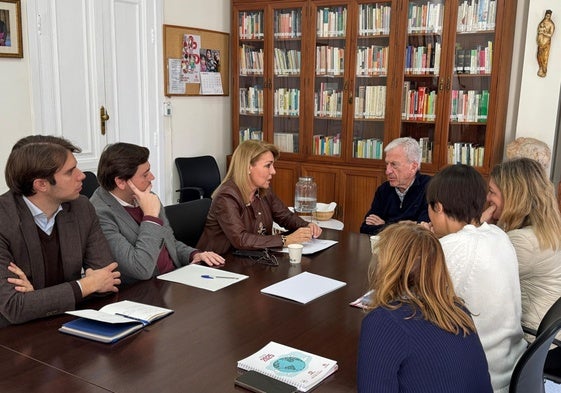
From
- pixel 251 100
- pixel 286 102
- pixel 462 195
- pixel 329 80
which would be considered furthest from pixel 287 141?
pixel 462 195

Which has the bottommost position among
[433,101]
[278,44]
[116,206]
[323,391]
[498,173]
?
[323,391]

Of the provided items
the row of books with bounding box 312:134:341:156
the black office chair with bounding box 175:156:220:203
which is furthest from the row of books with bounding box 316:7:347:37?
the black office chair with bounding box 175:156:220:203

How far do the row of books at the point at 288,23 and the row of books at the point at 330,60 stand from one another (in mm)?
274

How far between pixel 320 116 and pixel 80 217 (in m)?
3.37

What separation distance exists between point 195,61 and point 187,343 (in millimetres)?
4000

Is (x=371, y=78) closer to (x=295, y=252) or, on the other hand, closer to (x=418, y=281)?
(x=295, y=252)

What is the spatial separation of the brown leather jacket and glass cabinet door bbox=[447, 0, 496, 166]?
2.01m

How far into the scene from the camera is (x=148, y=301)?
193 centimetres

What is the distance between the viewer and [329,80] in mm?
5035

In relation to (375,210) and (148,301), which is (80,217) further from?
(375,210)

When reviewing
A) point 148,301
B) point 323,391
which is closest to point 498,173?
point 323,391

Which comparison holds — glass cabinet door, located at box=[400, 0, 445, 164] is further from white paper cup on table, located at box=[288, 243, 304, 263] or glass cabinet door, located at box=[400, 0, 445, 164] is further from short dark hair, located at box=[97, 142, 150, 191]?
short dark hair, located at box=[97, 142, 150, 191]

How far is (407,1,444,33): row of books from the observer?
4410 mm

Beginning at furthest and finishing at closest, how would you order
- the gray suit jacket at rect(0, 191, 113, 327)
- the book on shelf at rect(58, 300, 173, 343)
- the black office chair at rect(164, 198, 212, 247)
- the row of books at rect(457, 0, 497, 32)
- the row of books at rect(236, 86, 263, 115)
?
the row of books at rect(236, 86, 263, 115)
the row of books at rect(457, 0, 497, 32)
the black office chair at rect(164, 198, 212, 247)
the gray suit jacket at rect(0, 191, 113, 327)
the book on shelf at rect(58, 300, 173, 343)
